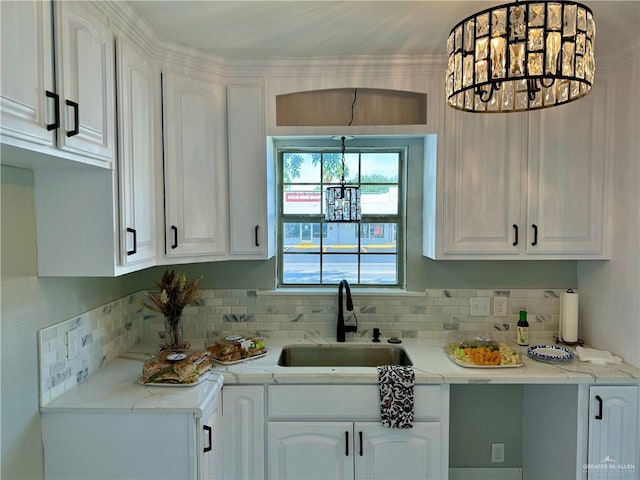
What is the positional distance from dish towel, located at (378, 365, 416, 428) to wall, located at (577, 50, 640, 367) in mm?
1107

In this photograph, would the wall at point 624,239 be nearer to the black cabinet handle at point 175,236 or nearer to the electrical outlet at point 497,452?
the electrical outlet at point 497,452

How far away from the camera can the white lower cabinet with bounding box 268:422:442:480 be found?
193 centimetres

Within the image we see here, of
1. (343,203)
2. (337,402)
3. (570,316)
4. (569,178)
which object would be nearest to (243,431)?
(337,402)

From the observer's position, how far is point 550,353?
6.90 ft

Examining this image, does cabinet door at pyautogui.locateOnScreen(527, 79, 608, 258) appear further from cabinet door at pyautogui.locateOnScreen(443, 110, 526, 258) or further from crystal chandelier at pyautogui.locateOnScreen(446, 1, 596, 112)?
crystal chandelier at pyautogui.locateOnScreen(446, 1, 596, 112)

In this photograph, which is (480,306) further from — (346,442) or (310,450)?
(310,450)

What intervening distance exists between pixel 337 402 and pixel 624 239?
164cm

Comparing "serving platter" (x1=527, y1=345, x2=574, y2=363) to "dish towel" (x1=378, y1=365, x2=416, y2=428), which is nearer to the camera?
"dish towel" (x1=378, y1=365, x2=416, y2=428)

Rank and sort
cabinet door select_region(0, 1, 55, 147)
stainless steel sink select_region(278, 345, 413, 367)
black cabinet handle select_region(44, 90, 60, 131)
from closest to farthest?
cabinet door select_region(0, 1, 55, 147), black cabinet handle select_region(44, 90, 60, 131), stainless steel sink select_region(278, 345, 413, 367)

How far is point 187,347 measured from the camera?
2174 millimetres

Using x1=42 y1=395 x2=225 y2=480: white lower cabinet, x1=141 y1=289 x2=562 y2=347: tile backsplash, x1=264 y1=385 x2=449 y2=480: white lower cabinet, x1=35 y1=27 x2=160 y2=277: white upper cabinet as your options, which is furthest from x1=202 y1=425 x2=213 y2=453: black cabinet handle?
x1=141 y1=289 x2=562 y2=347: tile backsplash

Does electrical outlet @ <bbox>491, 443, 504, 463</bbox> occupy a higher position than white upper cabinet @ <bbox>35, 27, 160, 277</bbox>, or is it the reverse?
white upper cabinet @ <bbox>35, 27, 160, 277</bbox>

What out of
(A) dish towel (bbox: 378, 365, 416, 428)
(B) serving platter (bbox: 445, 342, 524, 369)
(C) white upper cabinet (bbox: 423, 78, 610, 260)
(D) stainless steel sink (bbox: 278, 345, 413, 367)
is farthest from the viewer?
(D) stainless steel sink (bbox: 278, 345, 413, 367)

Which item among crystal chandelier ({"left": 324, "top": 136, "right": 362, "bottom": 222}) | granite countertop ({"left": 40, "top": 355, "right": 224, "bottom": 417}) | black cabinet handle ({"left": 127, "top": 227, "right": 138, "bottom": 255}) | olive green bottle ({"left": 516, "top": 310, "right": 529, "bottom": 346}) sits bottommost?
granite countertop ({"left": 40, "top": 355, "right": 224, "bottom": 417})
